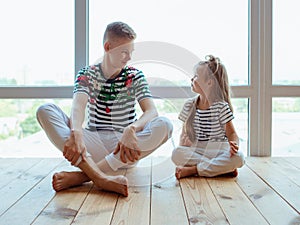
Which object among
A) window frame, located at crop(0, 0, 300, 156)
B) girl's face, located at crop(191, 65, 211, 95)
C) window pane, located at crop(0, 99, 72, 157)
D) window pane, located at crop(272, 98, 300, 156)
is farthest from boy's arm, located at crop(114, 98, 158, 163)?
window pane, located at crop(272, 98, 300, 156)

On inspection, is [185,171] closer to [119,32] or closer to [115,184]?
[115,184]

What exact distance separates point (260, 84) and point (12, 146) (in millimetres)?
1482

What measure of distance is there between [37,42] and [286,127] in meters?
1.53

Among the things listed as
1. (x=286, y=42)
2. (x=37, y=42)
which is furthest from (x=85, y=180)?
(x=286, y=42)

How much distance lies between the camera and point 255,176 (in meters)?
1.50

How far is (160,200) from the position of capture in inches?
46.1

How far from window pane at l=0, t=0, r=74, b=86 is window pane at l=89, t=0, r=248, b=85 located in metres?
0.15

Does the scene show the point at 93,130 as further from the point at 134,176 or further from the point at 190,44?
the point at 190,44

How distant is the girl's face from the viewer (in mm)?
1636

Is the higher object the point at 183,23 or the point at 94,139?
the point at 183,23

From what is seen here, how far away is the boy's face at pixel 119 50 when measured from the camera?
1481mm

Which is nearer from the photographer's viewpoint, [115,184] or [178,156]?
[115,184]

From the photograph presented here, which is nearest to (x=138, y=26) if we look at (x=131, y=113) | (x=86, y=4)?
(x=86, y=4)

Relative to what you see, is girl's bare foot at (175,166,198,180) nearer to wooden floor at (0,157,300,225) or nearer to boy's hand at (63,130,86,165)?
wooden floor at (0,157,300,225)
